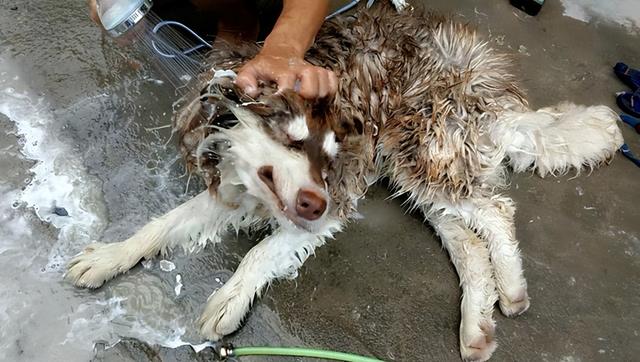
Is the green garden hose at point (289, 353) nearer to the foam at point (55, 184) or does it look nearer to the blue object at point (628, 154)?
the foam at point (55, 184)

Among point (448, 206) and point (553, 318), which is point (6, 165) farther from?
point (553, 318)

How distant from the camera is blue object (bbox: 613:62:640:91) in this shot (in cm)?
397

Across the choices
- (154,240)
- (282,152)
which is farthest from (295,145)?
(154,240)

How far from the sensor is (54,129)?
342cm

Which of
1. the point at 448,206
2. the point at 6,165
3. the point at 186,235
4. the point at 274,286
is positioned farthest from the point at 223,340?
the point at 6,165

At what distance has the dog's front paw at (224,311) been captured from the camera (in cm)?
270

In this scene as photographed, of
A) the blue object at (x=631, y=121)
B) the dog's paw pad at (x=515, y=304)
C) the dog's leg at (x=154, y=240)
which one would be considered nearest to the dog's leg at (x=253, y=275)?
the dog's leg at (x=154, y=240)

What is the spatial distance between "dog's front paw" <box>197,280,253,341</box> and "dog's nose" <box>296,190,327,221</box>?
0.57m

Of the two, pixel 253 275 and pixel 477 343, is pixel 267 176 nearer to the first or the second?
pixel 253 275

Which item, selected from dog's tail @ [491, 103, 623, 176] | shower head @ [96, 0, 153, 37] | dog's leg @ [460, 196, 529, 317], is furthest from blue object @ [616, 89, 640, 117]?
shower head @ [96, 0, 153, 37]

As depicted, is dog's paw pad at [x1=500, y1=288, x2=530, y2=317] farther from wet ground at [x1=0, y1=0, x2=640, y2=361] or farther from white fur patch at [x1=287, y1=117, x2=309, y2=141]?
white fur patch at [x1=287, y1=117, x2=309, y2=141]

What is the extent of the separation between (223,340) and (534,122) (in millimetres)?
1910

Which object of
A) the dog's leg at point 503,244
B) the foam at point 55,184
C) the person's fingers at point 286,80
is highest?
the person's fingers at point 286,80

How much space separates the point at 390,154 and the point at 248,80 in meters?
1.08
